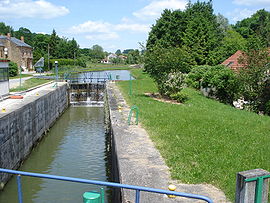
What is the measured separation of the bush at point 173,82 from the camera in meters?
16.9

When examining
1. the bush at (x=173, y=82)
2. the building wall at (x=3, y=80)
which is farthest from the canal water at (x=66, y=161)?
the bush at (x=173, y=82)

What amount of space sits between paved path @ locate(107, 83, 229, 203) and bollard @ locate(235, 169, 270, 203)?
4.02 feet

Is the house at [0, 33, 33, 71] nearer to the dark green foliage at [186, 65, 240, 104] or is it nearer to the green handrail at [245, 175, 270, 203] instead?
the dark green foliage at [186, 65, 240, 104]

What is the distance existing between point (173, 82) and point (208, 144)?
29.6 feet

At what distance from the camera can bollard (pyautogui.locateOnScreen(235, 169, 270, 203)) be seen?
355 cm

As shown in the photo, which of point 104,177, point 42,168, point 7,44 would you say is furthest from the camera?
point 7,44

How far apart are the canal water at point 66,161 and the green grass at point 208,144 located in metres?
2.63

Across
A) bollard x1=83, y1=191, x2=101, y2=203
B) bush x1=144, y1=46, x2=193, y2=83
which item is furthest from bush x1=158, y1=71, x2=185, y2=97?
bollard x1=83, y1=191, x2=101, y2=203

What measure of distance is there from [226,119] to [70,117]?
41.6 ft

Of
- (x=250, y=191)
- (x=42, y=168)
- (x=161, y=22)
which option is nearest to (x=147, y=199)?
(x=250, y=191)

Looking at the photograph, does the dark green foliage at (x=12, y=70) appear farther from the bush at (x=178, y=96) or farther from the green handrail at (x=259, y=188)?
the green handrail at (x=259, y=188)

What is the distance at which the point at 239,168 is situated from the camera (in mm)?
6344

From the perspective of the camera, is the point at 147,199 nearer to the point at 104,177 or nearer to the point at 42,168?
the point at 104,177

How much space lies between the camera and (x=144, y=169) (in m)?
6.19
